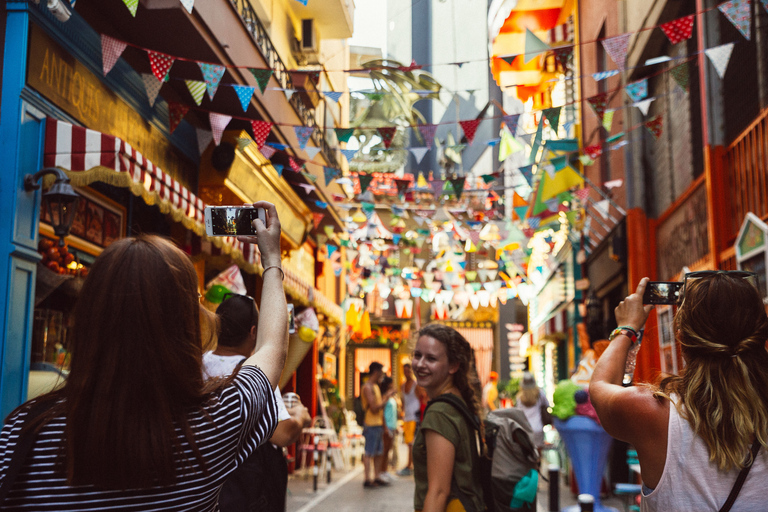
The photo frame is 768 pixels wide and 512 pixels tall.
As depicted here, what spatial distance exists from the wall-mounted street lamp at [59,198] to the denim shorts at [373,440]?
8285 millimetres

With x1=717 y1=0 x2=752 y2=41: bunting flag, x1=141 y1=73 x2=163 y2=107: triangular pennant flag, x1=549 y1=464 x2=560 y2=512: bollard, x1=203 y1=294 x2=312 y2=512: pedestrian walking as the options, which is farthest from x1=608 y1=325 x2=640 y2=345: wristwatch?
x1=141 y1=73 x2=163 y2=107: triangular pennant flag

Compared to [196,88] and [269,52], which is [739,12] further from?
[269,52]

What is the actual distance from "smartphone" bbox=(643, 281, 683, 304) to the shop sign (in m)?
7.42

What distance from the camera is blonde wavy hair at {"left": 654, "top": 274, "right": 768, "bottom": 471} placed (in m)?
2.17

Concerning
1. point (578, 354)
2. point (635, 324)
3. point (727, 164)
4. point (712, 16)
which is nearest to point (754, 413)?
point (635, 324)

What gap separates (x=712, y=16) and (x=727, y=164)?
1901 millimetres

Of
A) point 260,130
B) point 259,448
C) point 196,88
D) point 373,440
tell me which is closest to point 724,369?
point 259,448

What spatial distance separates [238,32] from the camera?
30.6 feet

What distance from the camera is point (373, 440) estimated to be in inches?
512

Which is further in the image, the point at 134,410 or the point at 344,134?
the point at 344,134

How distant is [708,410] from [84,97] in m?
6.46

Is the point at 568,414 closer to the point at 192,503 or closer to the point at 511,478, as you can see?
the point at 511,478

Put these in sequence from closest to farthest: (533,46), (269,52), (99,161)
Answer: (99,161) < (533,46) < (269,52)

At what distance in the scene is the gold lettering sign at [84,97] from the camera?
6.13 metres
